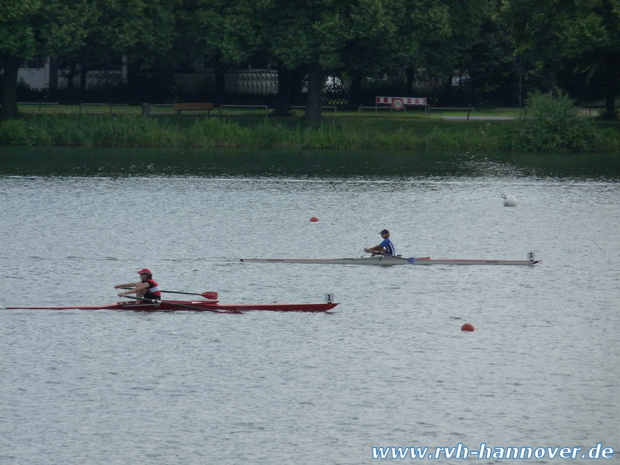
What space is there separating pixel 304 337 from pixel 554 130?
5086 cm

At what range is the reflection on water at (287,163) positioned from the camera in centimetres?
6444

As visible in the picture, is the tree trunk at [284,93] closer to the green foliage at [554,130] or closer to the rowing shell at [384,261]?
the green foliage at [554,130]

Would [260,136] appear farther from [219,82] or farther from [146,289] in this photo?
[146,289]

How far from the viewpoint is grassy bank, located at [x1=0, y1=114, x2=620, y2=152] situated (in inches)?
2933

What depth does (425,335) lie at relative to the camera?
2886 cm

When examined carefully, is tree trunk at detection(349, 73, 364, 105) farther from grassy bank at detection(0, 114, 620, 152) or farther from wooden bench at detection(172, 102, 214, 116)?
grassy bank at detection(0, 114, 620, 152)

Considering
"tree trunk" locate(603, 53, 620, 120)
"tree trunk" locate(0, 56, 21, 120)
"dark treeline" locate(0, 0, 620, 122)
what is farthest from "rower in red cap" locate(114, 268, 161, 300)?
"tree trunk" locate(603, 53, 620, 120)

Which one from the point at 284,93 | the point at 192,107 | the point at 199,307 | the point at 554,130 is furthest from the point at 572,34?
the point at 199,307

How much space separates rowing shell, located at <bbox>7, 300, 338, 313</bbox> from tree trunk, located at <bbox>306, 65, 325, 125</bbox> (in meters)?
48.9

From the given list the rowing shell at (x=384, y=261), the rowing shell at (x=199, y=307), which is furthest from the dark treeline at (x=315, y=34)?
the rowing shell at (x=199, y=307)

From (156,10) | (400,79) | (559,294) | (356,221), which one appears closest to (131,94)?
(156,10)

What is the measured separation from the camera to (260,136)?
7519 centimetres

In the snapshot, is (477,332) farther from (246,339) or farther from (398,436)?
(398,436)

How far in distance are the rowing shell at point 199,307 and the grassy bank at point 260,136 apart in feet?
146
